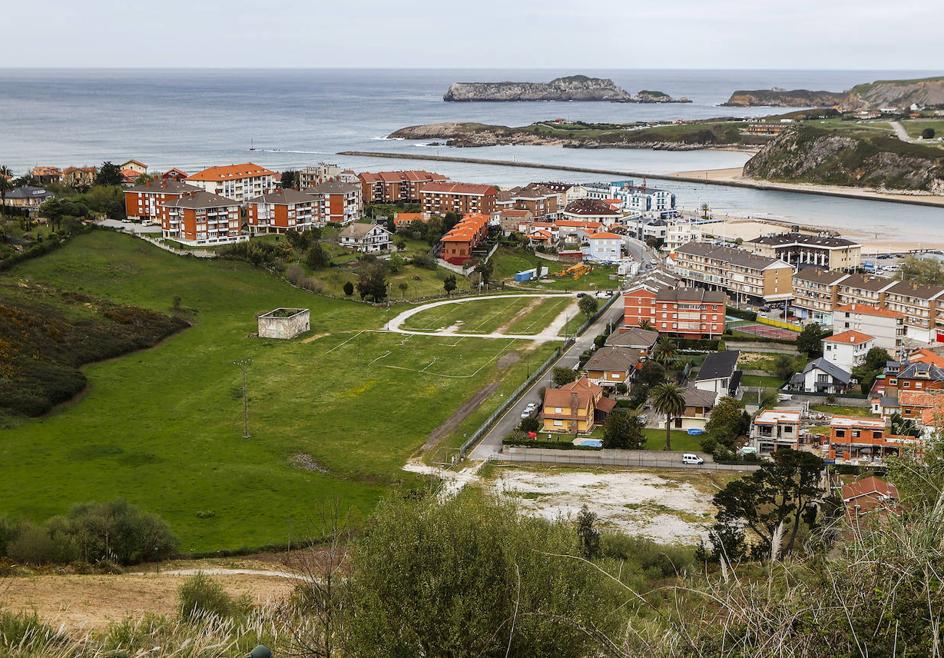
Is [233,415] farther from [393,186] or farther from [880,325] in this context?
[393,186]

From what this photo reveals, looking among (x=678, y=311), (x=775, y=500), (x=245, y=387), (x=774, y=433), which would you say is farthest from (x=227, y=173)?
(x=775, y=500)

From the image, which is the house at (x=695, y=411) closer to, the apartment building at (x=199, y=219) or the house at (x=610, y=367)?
the house at (x=610, y=367)

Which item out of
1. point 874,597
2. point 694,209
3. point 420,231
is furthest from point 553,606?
point 694,209

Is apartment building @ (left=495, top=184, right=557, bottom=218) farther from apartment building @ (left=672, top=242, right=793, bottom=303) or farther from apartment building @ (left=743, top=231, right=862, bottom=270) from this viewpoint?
apartment building @ (left=672, top=242, right=793, bottom=303)

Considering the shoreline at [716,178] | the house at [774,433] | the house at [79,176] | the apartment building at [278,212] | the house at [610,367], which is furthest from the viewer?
the shoreline at [716,178]

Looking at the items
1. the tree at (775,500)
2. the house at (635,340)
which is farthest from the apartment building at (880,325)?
the tree at (775,500)

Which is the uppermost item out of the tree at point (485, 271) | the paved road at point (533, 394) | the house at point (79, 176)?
the house at point (79, 176)

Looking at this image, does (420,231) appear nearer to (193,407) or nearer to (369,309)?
(369,309)

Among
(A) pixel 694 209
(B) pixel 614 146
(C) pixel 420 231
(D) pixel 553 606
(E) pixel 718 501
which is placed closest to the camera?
(D) pixel 553 606
